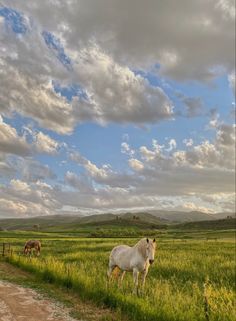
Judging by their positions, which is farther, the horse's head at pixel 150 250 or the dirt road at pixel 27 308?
the horse's head at pixel 150 250

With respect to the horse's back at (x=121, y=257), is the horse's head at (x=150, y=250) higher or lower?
higher

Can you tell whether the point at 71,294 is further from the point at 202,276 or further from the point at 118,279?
the point at 202,276

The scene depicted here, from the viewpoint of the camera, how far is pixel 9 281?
62.4ft

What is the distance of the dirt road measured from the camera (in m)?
11.5

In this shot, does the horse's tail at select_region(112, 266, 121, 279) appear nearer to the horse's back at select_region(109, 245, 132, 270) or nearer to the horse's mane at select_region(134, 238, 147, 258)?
the horse's back at select_region(109, 245, 132, 270)

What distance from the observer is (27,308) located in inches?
502

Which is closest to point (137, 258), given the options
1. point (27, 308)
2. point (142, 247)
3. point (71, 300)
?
point (142, 247)

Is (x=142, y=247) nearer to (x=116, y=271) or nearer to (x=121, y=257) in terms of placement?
(x=121, y=257)

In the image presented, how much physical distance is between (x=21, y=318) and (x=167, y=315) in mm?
4149

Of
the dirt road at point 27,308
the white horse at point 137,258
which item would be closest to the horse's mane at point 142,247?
the white horse at point 137,258

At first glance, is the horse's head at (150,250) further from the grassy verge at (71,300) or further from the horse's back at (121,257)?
the grassy verge at (71,300)

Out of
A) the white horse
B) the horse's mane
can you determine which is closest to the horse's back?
the white horse

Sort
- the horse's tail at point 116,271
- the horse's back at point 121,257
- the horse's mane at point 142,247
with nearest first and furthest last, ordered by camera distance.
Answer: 1. the horse's mane at point 142,247
2. the horse's back at point 121,257
3. the horse's tail at point 116,271

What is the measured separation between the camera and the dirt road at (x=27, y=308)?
1151cm
